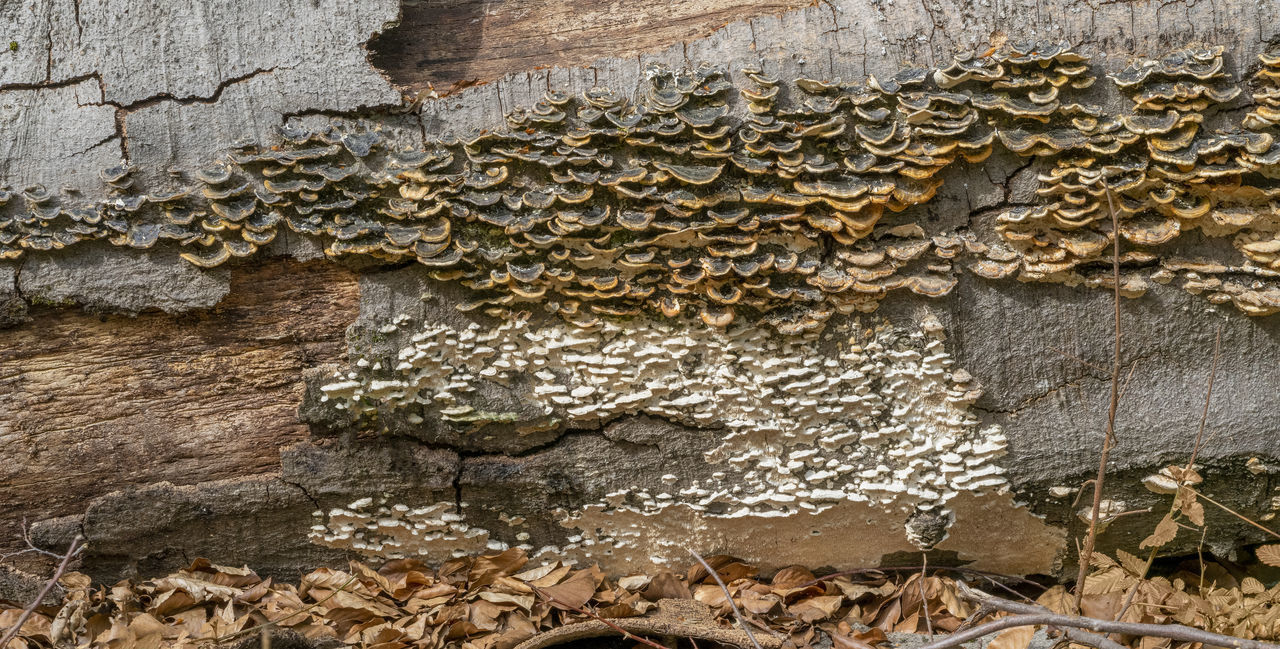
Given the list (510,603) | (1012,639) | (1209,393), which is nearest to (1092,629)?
(1012,639)

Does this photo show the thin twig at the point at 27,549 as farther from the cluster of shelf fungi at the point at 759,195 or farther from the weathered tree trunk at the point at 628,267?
the cluster of shelf fungi at the point at 759,195

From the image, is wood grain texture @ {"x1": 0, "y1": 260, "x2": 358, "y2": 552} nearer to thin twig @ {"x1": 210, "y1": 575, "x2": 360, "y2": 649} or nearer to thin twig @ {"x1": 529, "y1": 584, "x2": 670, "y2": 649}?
thin twig @ {"x1": 210, "y1": 575, "x2": 360, "y2": 649}

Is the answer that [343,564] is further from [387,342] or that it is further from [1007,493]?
[1007,493]

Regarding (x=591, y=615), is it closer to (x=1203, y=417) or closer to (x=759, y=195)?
(x=759, y=195)

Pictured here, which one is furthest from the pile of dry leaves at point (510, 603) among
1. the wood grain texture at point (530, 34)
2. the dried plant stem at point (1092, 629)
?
the wood grain texture at point (530, 34)

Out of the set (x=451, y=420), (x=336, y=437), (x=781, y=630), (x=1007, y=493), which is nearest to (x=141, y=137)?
(x=336, y=437)

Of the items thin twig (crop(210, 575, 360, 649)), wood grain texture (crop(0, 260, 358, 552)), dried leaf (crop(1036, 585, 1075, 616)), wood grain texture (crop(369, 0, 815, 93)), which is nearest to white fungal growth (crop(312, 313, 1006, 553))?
wood grain texture (crop(0, 260, 358, 552))

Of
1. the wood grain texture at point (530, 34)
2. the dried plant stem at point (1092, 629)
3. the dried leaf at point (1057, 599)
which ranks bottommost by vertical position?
the dried leaf at point (1057, 599)
